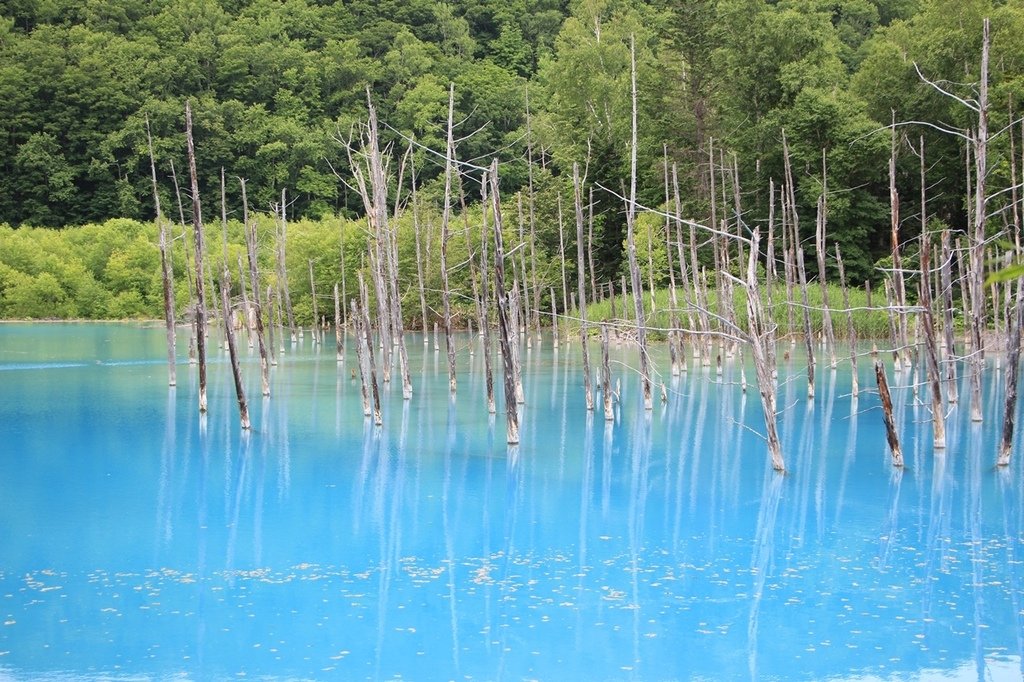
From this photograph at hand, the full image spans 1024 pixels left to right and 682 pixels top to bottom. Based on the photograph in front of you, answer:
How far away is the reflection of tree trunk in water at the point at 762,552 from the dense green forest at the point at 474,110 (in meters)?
4.80

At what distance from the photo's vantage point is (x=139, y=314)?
66500 mm

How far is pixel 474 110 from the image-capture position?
36250 millimetres

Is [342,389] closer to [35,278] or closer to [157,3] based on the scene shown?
[35,278]

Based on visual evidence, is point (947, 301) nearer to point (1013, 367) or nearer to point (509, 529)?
point (1013, 367)

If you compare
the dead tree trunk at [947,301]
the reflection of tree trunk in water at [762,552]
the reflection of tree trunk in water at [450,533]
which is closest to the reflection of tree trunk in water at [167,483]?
the reflection of tree trunk in water at [450,533]

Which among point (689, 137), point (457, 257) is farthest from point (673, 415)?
→ point (689, 137)

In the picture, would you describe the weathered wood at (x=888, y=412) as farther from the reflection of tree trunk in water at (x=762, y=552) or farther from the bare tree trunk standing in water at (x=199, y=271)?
the bare tree trunk standing in water at (x=199, y=271)

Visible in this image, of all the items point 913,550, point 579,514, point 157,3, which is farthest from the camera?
point 157,3

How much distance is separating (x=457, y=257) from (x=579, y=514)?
31.8m

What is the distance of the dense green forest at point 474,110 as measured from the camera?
4250cm

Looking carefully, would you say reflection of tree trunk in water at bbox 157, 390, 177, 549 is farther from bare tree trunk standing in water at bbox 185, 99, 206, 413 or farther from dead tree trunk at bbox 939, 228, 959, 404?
dead tree trunk at bbox 939, 228, 959, 404

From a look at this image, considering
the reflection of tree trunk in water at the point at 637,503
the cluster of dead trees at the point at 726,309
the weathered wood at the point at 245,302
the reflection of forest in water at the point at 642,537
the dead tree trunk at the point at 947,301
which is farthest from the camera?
the weathered wood at the point at 245,302

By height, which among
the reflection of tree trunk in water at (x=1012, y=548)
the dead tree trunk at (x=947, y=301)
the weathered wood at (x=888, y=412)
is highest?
the dead tree trunk at (x=947, y=301)

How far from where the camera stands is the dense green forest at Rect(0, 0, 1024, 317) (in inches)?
1673
